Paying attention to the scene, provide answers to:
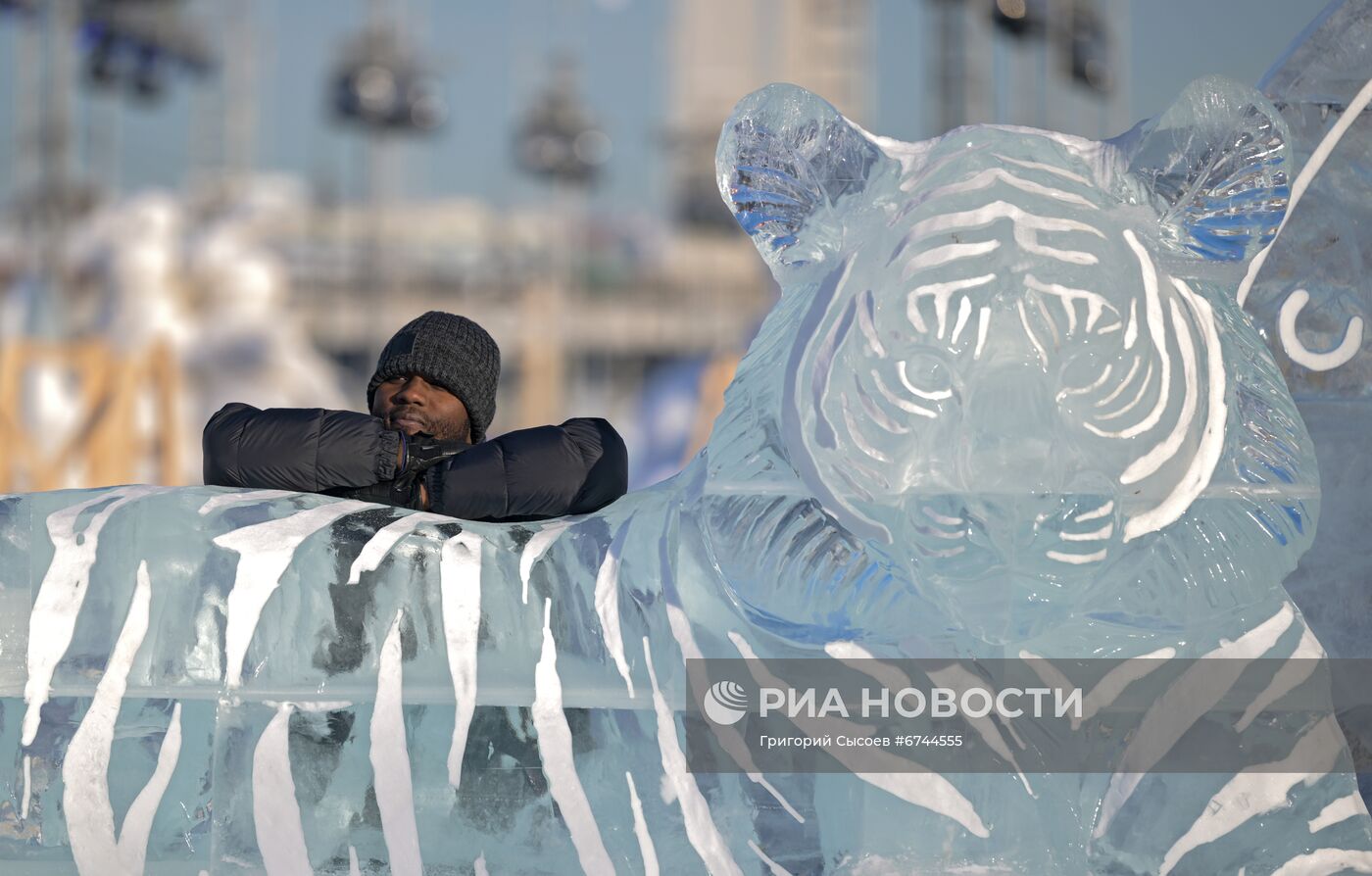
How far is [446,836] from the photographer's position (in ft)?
4.30

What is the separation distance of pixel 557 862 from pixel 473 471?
0.40m

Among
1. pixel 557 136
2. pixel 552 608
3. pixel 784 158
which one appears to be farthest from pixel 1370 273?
pixel 557 136

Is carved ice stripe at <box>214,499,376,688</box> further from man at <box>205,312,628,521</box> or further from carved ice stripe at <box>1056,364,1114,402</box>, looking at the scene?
carved ice stripe at <box>1056,364,1114,402</box>

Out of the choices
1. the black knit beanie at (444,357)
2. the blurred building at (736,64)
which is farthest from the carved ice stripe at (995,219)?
the blurred building at (736,64)

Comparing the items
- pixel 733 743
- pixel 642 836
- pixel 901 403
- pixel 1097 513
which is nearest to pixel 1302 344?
pixel 1097 513

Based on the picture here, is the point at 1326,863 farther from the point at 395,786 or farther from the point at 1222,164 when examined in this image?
the point at 395,786

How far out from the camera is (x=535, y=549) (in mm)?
1364

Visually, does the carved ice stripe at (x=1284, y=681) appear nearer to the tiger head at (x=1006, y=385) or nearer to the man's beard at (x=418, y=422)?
the tiger head at (x=1006, y=385)

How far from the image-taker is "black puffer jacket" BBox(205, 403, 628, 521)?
4.80 ft

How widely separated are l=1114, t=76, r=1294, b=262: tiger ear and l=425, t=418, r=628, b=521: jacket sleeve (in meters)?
0.63

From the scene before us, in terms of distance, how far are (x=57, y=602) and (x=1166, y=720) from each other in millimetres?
1050

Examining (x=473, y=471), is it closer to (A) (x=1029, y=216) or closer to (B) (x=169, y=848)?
(B) (x=169, y=848)

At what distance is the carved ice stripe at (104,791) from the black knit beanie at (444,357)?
614mm

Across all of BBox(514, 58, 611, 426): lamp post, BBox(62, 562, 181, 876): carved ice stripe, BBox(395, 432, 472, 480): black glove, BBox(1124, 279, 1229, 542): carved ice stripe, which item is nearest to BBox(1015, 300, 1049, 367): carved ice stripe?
BBox(1124, 279, 1229, 542): carved ice stripe
